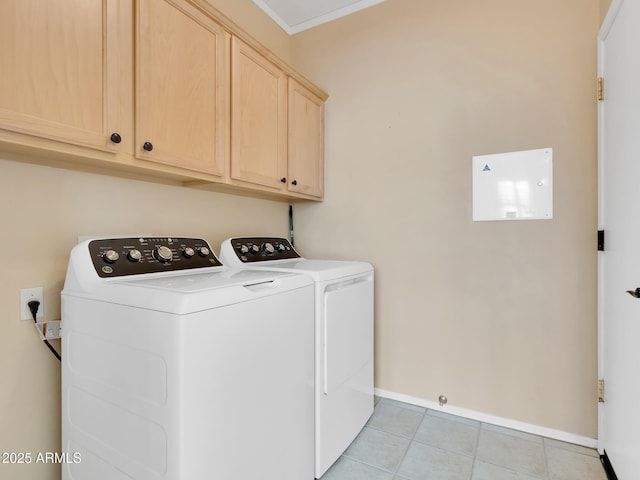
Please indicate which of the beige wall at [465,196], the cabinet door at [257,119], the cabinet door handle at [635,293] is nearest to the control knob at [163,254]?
the cabinet door at [257,119]

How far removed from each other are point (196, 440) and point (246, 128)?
1432mm

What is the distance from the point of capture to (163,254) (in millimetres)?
1425

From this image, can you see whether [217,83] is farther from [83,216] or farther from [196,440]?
[196,440]

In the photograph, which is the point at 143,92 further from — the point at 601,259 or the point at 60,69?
the point at 601,259

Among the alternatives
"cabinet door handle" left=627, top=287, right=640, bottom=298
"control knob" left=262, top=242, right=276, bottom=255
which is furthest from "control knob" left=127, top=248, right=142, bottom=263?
"cabinet door handle" left=627, top=287, right=640, bottom=298

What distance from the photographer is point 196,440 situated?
0.93 meters


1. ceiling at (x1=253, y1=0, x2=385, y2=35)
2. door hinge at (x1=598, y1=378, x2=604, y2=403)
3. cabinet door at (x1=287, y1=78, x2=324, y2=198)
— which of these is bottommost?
door hinge at (x1=598, y1=378, x2=604, y2=403)

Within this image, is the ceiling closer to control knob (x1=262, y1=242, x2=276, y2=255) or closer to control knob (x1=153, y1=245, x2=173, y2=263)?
control knob (x1=262, y1=242, x2=276, y2=255)

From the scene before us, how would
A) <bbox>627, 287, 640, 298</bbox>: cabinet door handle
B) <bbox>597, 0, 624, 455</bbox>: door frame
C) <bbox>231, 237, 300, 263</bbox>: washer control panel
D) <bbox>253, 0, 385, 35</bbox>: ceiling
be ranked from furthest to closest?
<bbox>253, 0, 385, 35</bbox>: ceiling < <bbox>231, 237, 300, 263</bbox>: washer control panel < <bbox>597, 0, 624, 455</bbox>: door frame < <bbox>627, 287, 640, 298</bbox>: cabinet door handle

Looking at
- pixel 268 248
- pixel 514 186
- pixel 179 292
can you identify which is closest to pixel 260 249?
pixel 268 248

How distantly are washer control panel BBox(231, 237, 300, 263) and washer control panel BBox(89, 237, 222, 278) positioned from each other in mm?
242

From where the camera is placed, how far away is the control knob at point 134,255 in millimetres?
1306

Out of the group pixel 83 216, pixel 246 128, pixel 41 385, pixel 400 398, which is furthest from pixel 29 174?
pixel 400 398

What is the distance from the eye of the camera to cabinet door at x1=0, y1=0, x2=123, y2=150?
0.96 metres
